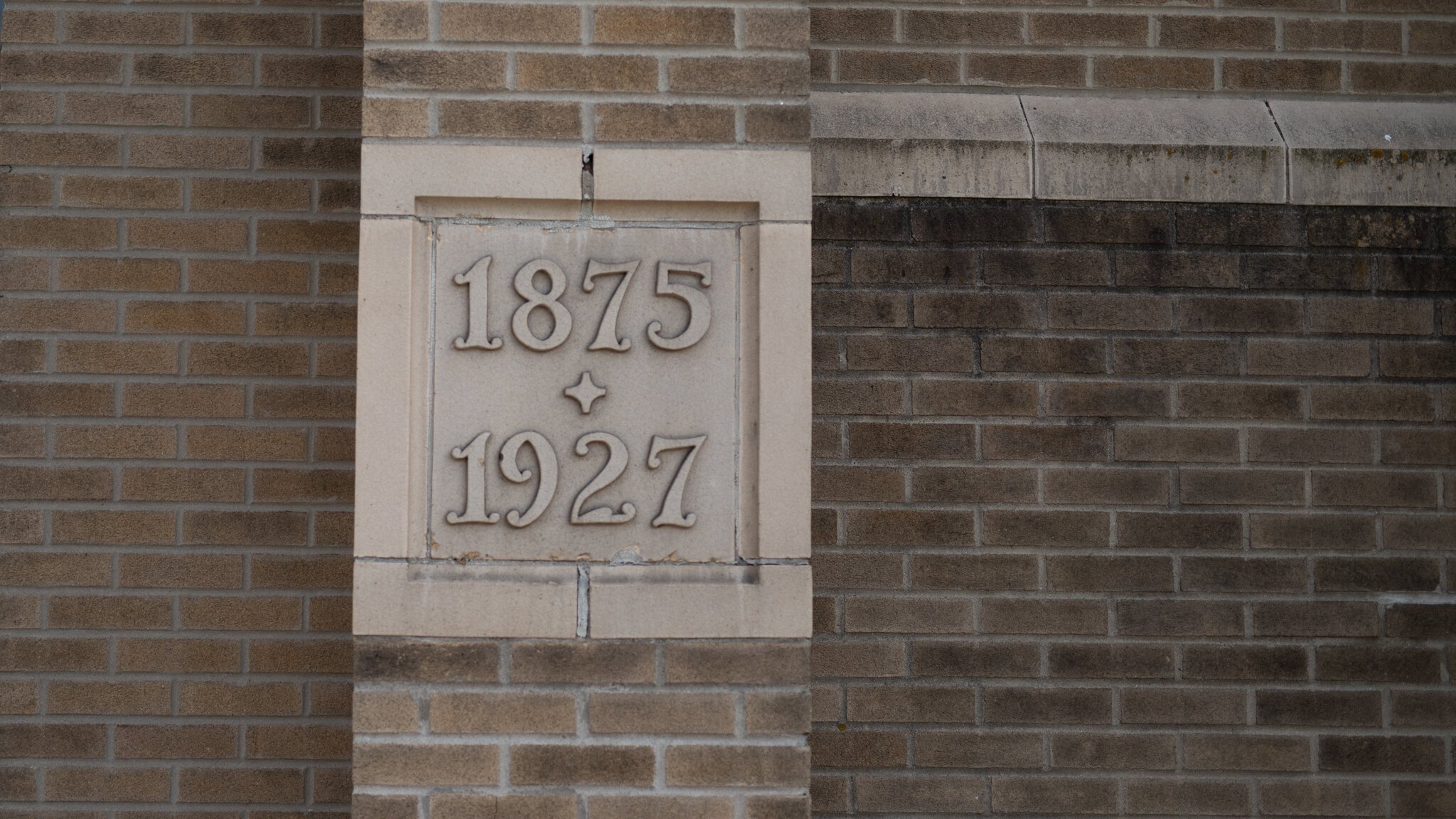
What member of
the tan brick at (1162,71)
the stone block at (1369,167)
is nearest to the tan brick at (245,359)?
the tan brick at (1162,71)

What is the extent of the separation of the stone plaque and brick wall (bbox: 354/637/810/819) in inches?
8.0

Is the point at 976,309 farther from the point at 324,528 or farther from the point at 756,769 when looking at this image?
the point at 324,528

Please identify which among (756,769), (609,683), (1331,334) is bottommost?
(756,769)

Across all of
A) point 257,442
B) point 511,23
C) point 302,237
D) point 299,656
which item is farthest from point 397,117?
point 299,656

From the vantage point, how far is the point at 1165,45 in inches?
124

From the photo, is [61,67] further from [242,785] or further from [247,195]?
[242,785]

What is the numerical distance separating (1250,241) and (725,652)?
1.83 metres

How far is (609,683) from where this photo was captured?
88.4 inches

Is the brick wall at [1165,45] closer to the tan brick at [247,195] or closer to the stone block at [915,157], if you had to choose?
the stone block at [915,157]

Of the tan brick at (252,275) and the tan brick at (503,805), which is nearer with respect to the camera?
the tan brick at (503,805)

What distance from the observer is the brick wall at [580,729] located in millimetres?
2225

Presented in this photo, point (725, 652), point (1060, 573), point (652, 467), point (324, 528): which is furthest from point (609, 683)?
point (1060, 573)

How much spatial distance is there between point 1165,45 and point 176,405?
2.74m

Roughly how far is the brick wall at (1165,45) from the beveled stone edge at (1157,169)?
16cm
